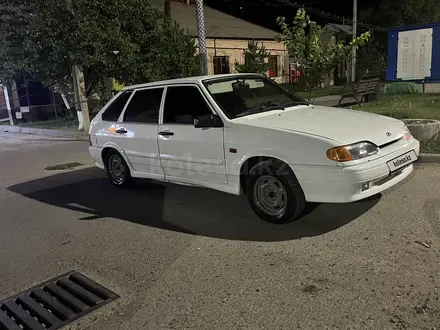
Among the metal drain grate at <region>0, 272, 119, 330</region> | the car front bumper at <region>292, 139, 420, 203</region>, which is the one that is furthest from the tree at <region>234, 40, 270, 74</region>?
the metal drain grate at <region>0, 272, 119, 330</region>

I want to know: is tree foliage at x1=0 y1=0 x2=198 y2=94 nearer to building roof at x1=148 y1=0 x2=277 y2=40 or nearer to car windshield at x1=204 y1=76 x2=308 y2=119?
car windshield at x1=204 y1=76 x2=308 y2=119

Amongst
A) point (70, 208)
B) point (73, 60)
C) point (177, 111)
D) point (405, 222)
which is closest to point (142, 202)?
point (70, 208)

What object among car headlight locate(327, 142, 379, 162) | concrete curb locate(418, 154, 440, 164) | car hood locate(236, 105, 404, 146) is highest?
car hood locate(236, 105, 404, 146)

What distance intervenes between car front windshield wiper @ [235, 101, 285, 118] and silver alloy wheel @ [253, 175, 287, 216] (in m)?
0.81

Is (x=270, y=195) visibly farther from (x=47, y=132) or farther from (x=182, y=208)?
(x=47, y=132)

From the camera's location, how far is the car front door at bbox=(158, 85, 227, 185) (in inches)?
192

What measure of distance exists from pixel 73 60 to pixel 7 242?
32.6ft

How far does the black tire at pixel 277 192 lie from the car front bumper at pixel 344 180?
12cm

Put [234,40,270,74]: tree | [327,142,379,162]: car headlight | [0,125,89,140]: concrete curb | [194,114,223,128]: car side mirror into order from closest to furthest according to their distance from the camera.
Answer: [327,142,379,162]: car headlight
[194,114,223,128]: car side mirror
[0,125,89,140]: concrete curb
[234,40,270,74]: tree

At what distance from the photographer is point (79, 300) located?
3.42m

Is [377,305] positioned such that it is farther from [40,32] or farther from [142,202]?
[40,32]

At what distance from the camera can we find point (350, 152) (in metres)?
3.98

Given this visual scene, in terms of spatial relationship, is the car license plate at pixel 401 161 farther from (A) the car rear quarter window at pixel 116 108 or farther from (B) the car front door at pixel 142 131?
(A) the car rear quarter window at pixel 116 108

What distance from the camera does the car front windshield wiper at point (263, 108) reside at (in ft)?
16.0
